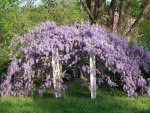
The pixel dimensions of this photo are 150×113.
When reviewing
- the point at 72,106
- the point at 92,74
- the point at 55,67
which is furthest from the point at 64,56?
the point at 72,106

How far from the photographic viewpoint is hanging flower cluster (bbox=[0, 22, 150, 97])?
36.4 ft

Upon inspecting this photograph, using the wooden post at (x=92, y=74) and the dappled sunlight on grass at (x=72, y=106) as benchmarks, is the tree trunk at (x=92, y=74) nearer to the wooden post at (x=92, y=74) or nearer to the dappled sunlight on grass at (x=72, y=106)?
the wooden post at (x=92, y=74)

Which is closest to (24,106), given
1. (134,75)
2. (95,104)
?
(95,104)

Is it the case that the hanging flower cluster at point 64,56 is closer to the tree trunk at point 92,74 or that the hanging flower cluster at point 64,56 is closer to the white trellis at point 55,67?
the white trellis at point 55,67

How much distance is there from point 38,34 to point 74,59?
1585mm

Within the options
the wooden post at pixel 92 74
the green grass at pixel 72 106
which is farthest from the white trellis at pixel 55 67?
the green grass at pixel 72 106

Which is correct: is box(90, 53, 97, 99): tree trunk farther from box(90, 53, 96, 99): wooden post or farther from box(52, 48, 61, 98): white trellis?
box(52, 48, 61, 98): white trellis

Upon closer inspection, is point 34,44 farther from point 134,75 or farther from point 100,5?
point 100,5

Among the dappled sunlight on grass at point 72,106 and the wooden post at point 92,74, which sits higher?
the wooden post at point 92,74

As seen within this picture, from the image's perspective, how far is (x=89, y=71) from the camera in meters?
11.4

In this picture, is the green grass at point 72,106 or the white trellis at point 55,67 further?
the white trellis at point 55,67

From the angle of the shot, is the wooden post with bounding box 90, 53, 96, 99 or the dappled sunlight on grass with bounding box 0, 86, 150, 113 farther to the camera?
the wooden post with bounding box 90, 53, 96, 99

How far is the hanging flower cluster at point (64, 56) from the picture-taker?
1109 cm

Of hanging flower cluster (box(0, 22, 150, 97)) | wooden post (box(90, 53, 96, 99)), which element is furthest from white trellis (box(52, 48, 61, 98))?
wooden post (box(90, 53, 96, 99))
